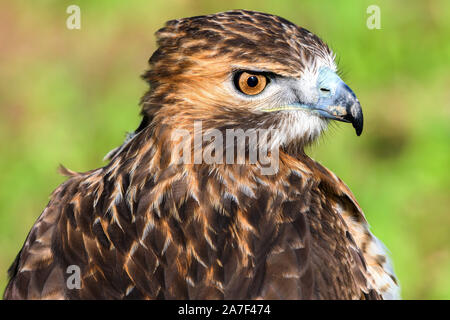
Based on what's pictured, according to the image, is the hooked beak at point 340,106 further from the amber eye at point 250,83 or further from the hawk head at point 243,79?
the amber eye at point 250,83

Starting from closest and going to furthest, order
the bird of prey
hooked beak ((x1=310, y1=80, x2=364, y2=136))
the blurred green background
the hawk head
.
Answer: the bird of prey
the hawk head
hooked beak ((x1=310, y1=80, x2=364, y2=136))
the blurred green background

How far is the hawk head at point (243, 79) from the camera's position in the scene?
11.4 ft

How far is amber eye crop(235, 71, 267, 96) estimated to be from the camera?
3498 millimetres

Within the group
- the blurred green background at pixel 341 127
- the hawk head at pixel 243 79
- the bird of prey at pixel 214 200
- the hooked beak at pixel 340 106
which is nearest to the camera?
the bird of prey at pixel 214 200

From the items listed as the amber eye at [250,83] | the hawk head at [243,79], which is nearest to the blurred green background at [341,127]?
the hawk head at [243,79]

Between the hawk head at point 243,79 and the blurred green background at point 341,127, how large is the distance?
2.42m

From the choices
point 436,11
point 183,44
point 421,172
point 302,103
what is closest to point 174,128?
point 183,44

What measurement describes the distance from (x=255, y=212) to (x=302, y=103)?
24.3 inches

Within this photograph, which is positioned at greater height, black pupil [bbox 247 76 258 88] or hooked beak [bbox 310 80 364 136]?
black pupil [bbox 247 76 258 88]

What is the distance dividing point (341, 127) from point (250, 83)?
3.08 m

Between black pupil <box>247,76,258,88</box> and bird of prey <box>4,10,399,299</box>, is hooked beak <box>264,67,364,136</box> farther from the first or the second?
black pupil <box>247,76,258,88</box>

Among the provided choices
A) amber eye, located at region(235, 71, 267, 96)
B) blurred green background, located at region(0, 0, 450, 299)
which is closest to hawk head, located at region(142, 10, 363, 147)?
amber eye, located at region(235, 71, 267, 96)

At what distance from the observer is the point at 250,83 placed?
3.52 metres

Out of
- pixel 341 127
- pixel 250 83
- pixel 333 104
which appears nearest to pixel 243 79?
pixel 250 83
